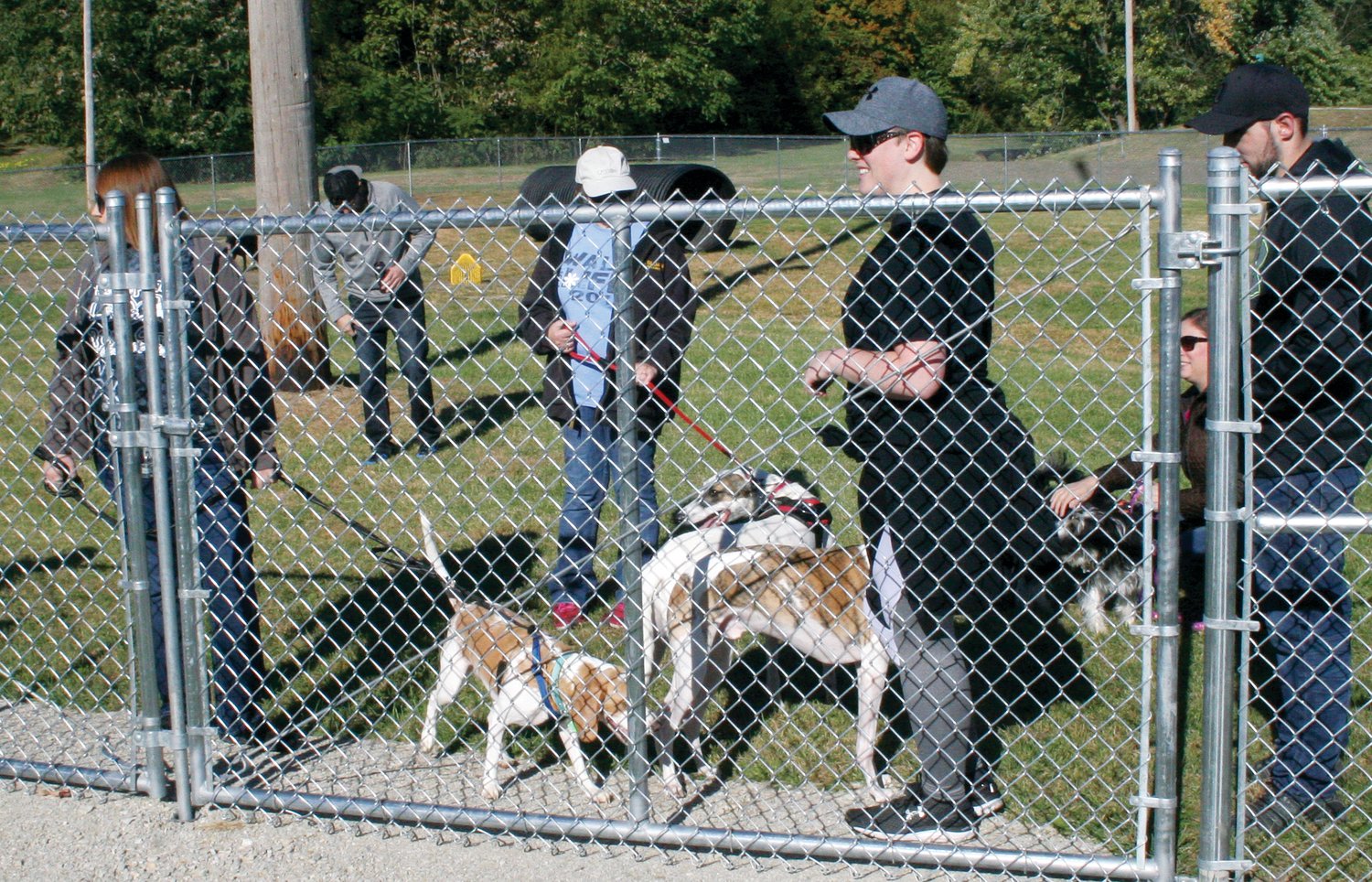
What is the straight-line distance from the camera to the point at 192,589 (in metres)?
3.24

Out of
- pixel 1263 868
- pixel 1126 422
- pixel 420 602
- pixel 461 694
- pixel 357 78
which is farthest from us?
pixel 357 78

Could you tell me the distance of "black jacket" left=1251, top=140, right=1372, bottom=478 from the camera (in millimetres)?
2926

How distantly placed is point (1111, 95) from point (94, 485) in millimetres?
41304

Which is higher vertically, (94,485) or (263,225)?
(263,225)

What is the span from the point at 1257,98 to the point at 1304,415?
2.68 feet

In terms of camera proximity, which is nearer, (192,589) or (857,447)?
(857,447)

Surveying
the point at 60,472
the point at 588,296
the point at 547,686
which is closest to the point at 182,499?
the point at 60,472

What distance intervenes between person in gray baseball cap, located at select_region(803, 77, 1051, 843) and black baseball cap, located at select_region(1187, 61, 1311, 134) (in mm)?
821

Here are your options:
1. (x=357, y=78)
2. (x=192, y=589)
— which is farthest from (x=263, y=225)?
(x=357, y=78)

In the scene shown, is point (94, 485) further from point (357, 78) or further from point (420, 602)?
point (357, 78)

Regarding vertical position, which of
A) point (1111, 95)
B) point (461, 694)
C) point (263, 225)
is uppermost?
point (1111, 95)

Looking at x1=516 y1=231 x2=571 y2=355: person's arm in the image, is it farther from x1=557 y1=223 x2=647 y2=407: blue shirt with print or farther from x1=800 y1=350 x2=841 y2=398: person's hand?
x1=800 y1=350 x2=841 y2=398: person's hand

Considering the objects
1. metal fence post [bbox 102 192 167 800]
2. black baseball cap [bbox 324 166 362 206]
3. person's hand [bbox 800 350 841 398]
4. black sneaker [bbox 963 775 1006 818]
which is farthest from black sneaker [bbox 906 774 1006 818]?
black baseball cap [bbox 324 166 362 206]

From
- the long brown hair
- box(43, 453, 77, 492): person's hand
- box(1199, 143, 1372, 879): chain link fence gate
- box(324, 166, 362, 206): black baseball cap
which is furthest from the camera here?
box(324, 166, 362, 206): black baseball cap
